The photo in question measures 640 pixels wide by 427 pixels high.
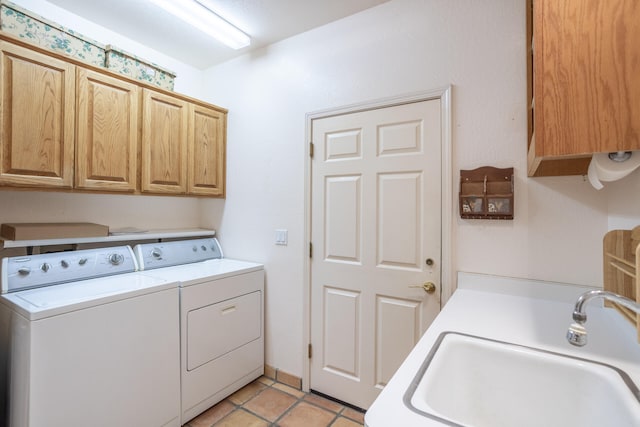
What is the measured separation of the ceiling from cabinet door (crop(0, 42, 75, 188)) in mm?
633

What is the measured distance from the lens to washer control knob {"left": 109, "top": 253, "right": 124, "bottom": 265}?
77.4 inches

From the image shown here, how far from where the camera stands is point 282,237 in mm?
2352

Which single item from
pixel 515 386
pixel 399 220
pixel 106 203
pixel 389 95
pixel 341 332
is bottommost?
pixel 341 332

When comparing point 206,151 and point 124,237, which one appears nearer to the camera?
point 124,237

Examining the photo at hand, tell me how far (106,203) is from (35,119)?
79cm

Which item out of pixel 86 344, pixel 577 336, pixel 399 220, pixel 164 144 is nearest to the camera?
pixel 577 336

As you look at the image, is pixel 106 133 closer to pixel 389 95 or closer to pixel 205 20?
pixel 205 20

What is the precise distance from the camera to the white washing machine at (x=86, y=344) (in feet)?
4.33

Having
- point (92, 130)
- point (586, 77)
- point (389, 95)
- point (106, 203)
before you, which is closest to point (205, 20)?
point (92, 130)

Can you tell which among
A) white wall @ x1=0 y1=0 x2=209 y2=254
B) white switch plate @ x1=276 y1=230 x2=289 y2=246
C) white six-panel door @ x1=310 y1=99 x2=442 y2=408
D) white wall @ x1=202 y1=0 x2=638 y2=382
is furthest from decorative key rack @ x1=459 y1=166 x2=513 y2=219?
white wall @ x1=0 y1=0 x2=209 y2=254

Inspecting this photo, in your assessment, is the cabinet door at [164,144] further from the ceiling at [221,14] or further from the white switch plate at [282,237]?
the white switch plate at [282,237]

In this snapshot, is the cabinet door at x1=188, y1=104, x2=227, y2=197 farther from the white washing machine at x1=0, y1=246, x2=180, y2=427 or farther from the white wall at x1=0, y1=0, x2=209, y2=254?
the white washing machine at x1=0, y1=246, x2=180, y2=427

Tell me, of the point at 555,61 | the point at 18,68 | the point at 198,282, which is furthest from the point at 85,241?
the point at 555,61

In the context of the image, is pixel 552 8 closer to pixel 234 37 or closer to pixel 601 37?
pixel 601 37
